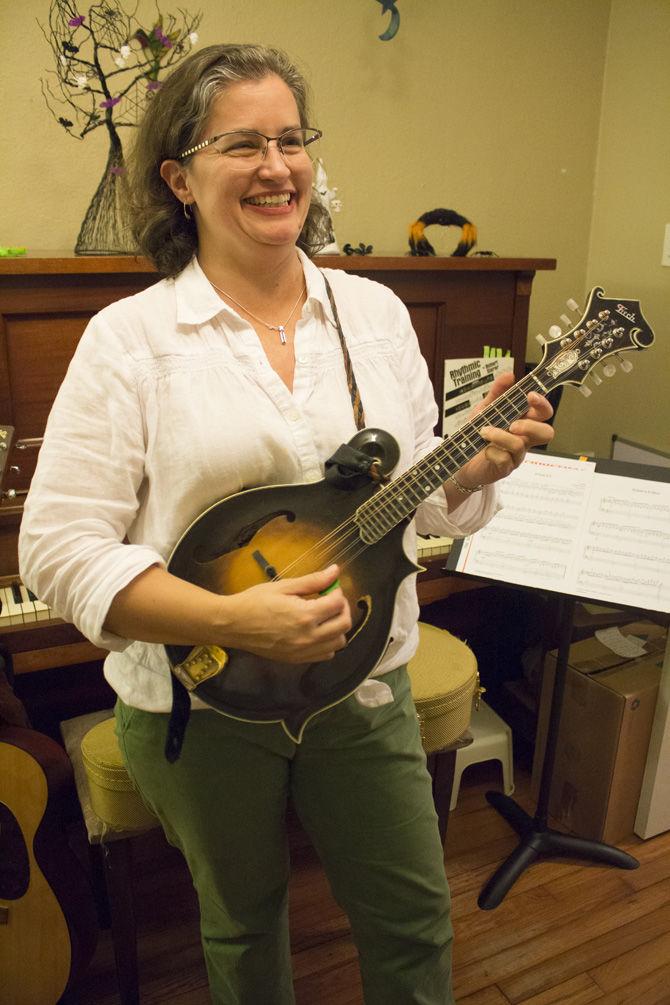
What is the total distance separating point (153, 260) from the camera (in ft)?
3.91

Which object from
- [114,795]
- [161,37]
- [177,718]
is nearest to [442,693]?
[114,795]

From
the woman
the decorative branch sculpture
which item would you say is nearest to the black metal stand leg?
the woman

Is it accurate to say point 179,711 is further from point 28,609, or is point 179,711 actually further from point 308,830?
point 28,609

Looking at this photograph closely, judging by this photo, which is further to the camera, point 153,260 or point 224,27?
point 224,27

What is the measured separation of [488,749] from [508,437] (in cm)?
148

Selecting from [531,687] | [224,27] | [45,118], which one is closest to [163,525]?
[45,118]

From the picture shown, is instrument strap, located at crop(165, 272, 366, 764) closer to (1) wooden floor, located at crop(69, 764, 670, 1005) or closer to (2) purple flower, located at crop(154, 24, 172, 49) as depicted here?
(1) wooden floor, located at crop(69, 764, 670, 1005)

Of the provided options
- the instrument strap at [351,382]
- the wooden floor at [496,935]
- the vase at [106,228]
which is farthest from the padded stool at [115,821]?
the vase at [106,228]

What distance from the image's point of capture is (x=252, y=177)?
1.06 m

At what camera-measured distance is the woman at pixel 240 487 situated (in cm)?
99

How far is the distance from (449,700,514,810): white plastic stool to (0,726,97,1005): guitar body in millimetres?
1133

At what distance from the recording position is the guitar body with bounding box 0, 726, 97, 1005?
1492mm

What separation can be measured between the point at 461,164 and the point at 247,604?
2.10 metres

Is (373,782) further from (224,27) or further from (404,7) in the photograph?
(404,7)
